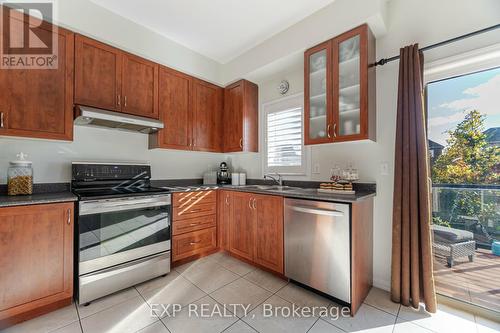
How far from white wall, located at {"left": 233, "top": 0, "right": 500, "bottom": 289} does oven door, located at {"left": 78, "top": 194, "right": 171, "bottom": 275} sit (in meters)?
1.90

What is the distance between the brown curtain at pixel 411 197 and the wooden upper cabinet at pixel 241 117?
72.4 inches

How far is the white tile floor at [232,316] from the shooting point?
60.7 inches

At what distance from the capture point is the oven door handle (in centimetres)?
181

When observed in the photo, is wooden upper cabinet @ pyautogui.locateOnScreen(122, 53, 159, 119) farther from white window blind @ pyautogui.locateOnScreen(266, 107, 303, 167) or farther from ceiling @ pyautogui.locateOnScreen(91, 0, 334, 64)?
white window blind @ pyautogui.locateOnScreen(266, 107, 303, 167)

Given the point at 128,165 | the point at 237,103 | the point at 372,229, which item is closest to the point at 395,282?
the point at 372,229

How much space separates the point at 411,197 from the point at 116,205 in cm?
256

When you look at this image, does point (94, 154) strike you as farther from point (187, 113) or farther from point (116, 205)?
point (187, 113)

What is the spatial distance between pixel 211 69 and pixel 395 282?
3.32 metres

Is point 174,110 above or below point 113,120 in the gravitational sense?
above

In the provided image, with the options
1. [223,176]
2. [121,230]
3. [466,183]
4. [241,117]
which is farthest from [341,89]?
[121,230]

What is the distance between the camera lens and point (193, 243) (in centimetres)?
264

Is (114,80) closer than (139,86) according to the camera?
Yes
